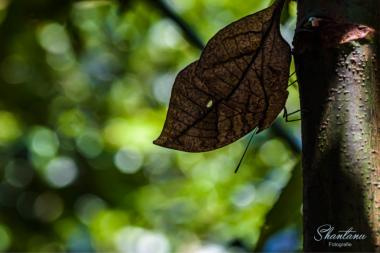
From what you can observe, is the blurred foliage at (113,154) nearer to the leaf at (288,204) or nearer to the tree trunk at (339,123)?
the leaf at (288,204)

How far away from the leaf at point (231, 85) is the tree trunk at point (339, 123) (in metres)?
0.14

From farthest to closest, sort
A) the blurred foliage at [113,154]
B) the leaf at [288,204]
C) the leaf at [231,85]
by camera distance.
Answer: the blurred foliage at [113,154]
the leaf at [288,204]
the leaf at [231,85]

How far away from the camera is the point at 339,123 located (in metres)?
0.64

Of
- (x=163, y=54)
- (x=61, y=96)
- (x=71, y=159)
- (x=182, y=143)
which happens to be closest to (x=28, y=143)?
(x=71, y=159)

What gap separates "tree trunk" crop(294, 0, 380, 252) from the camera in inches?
23.5

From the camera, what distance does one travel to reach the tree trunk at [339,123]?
60cm

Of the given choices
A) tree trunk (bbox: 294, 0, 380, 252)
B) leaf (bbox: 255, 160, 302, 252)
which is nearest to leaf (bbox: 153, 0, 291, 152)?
tree trunk (bbox: 294, 0, 380, 252)

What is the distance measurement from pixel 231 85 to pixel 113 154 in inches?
99.0

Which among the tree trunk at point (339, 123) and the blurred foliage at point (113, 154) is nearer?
the tree trunk at point (339, 123)

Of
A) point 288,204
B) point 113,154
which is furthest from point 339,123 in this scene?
point 113,154

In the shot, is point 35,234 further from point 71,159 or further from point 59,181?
point 71,159

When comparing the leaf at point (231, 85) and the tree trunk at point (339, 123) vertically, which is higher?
the leaf at point (231, 85)

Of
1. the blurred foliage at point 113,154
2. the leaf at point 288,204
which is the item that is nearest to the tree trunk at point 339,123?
the leaf at point 288,204

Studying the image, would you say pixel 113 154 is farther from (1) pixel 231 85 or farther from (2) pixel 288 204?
(1) pixel 231 85
